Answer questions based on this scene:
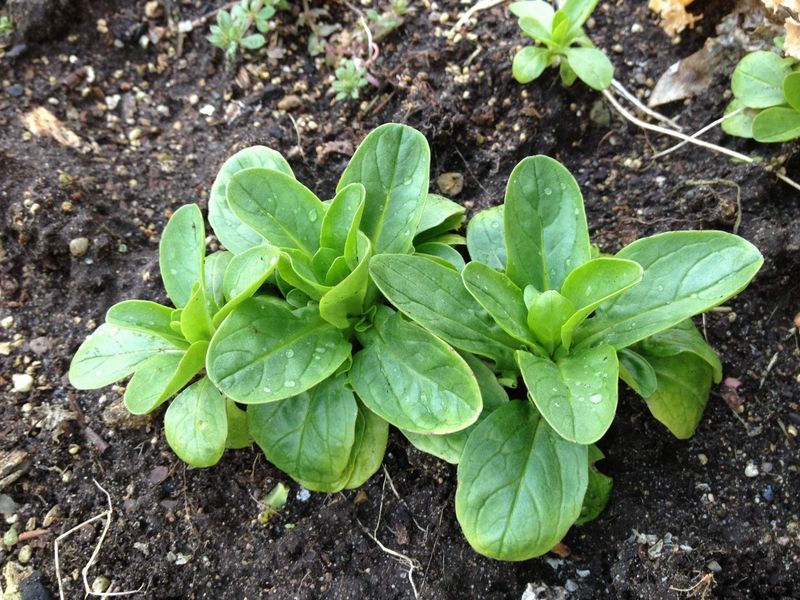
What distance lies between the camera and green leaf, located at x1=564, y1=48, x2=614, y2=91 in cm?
268

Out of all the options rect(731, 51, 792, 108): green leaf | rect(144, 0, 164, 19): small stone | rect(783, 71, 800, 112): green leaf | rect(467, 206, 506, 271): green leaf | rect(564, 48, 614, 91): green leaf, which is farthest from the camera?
rect(144, 0, 164, 19): small stone

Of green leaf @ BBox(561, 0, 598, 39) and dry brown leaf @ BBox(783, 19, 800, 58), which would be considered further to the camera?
green leaf @ BBox(561, 0, 598, 39)

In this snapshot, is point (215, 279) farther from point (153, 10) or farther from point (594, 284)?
point (153, 10)

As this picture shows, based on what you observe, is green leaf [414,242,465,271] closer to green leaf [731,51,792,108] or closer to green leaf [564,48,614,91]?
green leaf [564,48,614,91]

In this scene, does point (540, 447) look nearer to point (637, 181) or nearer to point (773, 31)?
point (637, 181)

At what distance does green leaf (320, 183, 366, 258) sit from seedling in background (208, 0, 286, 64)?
1469 mm

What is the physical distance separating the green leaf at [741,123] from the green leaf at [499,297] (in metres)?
1.32

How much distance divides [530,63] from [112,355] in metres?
1.91

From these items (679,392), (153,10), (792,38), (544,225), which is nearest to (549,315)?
(544,225)

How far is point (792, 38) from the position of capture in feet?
8.11

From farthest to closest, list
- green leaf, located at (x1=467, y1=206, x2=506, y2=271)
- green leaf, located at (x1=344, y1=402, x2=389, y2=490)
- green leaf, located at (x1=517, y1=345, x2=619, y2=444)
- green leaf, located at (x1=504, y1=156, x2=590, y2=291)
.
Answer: green leaf, located at (x1=467, y1=206, x2=506, y2=271) → green leaf, located at (x1=344, y1=402, x2=389, y2=490) → green leaf, located at (x1=504, y1=156, x2=590, y2=291) → green leaf, located at (x1=517, y1=345, x2=619, y2=444)

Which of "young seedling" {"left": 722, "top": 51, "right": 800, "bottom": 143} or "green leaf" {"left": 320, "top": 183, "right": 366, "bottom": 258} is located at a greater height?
"young seedling" {"left": 722, "top": 51, "right": 800, "bottom": 143}

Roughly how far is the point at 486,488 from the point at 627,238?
1220 mm

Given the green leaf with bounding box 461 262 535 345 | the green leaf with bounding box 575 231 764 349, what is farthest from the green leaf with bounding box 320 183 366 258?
the green leaf with bounding box 575 231 764 349
